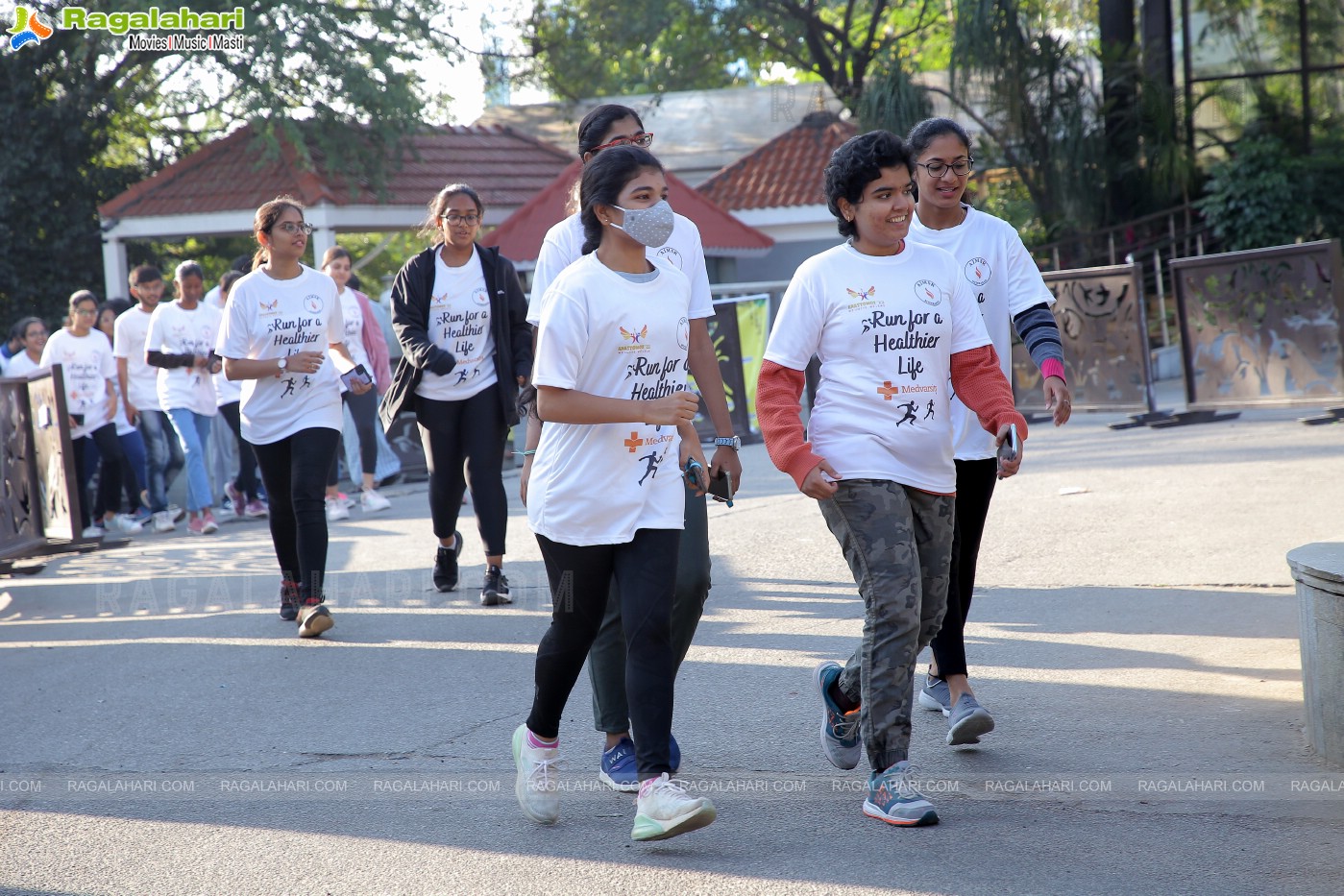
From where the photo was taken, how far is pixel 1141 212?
2066 cm

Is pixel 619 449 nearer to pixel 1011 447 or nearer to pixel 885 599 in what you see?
pixel 885 599

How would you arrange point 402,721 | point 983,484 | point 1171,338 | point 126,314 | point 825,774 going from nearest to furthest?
point 825,774 → point 983,484 → point 402,721 → point 126,314 → point 1171,338

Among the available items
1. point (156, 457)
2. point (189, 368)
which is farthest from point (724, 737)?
point (156, 457)

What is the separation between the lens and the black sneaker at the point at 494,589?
7.02 m

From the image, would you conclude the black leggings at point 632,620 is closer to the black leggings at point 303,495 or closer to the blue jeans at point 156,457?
the black leggings at point 303,495

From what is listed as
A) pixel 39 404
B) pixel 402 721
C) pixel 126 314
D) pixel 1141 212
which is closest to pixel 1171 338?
pixel 1141 212

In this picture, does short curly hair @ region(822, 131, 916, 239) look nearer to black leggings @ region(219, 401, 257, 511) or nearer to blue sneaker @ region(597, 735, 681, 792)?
blue sneaker @ region(597, 735, 681, 792)

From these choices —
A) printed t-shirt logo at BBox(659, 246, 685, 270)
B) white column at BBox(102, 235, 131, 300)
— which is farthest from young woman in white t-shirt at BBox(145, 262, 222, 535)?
white column at BBox(102, 235, 131, 300)

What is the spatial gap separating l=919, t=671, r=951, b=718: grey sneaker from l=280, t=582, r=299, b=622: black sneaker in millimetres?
3392

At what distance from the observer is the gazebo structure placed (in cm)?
2134

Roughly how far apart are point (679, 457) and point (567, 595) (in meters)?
0.48

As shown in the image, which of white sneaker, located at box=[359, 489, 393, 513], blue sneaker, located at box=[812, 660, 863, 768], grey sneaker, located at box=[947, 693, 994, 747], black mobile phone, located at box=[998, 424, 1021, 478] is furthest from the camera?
white sneaker, located at box=[359, 489, 393, 513]

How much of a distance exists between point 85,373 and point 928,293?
864 centimetres

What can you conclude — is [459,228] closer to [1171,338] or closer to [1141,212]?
[1171,338]
